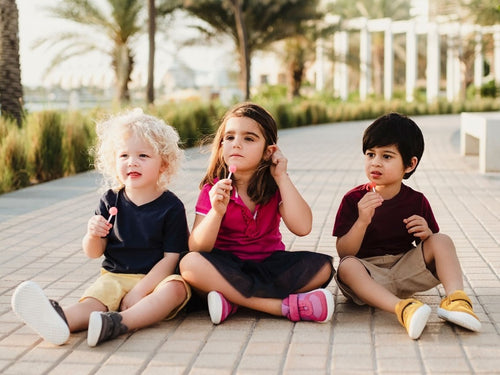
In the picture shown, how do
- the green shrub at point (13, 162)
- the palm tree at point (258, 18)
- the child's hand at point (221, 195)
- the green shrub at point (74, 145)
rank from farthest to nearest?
the palm tree at point (258, 18) → the green shrub at point (74, 145) → the green shrub at point (13, 162) → the child's hand at point (221, 195)

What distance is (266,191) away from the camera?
404cm

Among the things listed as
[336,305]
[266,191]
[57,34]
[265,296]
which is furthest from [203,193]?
[57,34]

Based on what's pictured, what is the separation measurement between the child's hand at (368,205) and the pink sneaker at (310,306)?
387mm

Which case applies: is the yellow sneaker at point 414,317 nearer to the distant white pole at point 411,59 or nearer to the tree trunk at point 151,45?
the tree trunk at point 151,45

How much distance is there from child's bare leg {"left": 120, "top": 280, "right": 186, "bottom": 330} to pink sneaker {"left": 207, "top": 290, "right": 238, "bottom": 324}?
0.43ft

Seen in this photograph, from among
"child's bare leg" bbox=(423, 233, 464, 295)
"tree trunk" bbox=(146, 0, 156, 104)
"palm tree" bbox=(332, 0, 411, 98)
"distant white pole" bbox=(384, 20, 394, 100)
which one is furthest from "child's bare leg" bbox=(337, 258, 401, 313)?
"palm tree" bbox=(332, 0, 411, 98)

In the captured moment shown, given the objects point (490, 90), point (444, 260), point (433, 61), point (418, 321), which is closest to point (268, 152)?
point (444, 260)

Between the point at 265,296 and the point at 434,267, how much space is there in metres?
0.84

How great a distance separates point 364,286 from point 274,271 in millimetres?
426

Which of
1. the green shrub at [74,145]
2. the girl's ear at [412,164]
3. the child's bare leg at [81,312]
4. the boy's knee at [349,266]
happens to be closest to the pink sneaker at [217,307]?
the child's bare leg at [81,312]

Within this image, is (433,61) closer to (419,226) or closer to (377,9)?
(377,9)

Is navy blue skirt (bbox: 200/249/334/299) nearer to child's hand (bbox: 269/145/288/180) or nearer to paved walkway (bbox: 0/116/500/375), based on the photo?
paved walkway (bbox: 0/116/500/375)

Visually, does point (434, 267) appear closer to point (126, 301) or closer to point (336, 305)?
point (336, 305)

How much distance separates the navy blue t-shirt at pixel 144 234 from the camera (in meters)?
3.97
